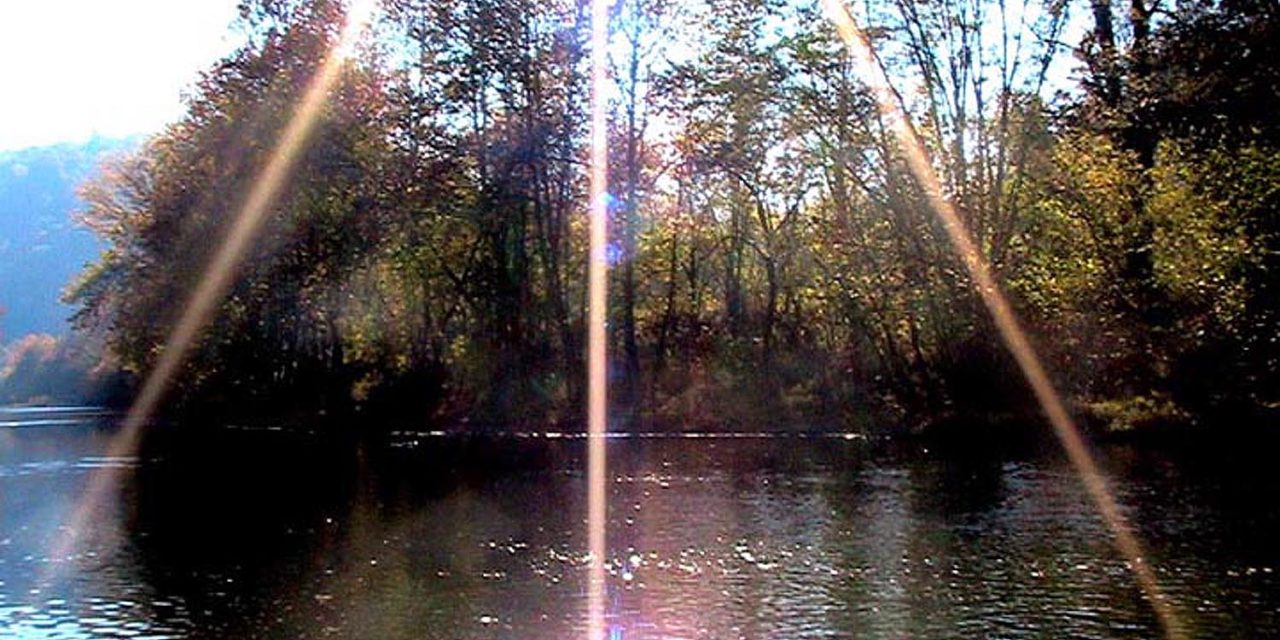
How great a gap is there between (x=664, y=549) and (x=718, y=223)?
3511 cm

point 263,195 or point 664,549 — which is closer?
point 664,549

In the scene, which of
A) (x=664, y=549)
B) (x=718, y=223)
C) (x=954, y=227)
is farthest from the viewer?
(x=718, y=223)

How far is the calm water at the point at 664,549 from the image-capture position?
56.6 feet

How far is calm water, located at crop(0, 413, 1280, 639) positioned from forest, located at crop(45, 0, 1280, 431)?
6604mm

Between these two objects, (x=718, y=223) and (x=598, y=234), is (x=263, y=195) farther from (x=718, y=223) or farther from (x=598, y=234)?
(x=718, y=223)

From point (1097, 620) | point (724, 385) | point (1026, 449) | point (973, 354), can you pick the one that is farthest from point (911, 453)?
point (1097, 620)

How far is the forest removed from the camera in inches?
1518

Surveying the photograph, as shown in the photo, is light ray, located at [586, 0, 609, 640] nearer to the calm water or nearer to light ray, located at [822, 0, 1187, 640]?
light ray, located at [822, 0, 1187, 640]

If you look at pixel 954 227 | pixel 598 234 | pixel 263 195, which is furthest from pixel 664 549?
pixel 263 195

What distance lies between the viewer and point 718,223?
56.9 m

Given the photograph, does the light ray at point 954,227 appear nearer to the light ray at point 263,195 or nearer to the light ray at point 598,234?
the light ray at point 598,234

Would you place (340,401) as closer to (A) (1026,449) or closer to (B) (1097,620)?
(A) (1026,449)

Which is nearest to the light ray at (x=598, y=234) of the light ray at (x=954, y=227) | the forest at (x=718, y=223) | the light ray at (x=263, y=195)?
the forest at (x=718, y=223)

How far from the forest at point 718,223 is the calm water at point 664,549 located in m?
6.60
